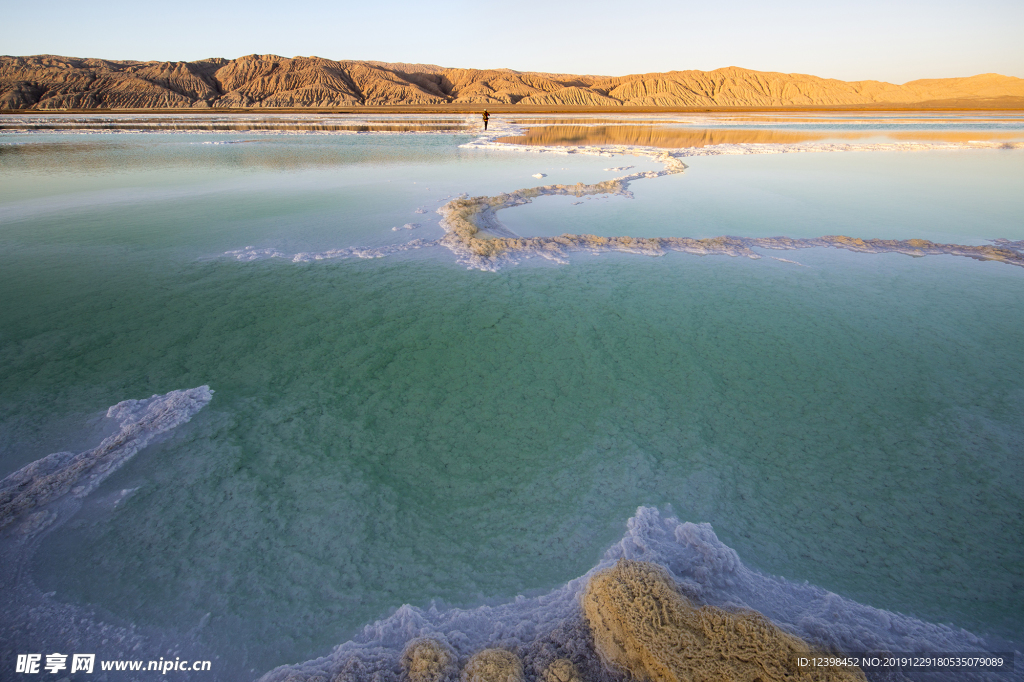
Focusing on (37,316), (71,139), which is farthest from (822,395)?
(71,139)

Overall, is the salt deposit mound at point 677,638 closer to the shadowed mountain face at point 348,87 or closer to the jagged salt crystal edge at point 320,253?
the jagged salt crystal edge at point 320,253

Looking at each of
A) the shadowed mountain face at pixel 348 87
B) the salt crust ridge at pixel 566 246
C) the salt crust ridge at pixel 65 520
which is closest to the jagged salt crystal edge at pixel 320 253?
the salt crust ridge at pixel 566 246

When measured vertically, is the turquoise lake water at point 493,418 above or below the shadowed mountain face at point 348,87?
below

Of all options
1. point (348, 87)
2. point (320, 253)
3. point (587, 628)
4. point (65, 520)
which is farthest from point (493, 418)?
point (348, 87)

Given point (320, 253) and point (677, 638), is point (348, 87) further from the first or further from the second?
point (677, 638)

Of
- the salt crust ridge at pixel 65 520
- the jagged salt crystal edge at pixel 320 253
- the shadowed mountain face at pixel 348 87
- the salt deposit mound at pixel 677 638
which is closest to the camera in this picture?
the salt deposit mound at pixel 677 638

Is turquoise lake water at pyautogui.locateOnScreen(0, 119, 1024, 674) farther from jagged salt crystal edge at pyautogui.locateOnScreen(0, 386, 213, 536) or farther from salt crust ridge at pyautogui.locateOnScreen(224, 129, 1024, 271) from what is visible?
salt crust ridge at pyautogui.locateOnScreen(224, 129, 1024, 271)

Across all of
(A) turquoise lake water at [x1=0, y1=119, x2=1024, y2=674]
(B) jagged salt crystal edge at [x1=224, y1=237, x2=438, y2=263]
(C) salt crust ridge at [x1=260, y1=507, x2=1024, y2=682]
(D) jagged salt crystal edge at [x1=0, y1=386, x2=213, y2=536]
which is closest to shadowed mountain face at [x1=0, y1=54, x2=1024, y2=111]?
(B) jagged salt crystal edge at [x1=224, y1=237, x2=438, y2=263]

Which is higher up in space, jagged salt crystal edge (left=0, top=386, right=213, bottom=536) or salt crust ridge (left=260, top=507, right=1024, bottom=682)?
jagged salt crystal edge (left=0, top=386, right=213, bottom=536)
